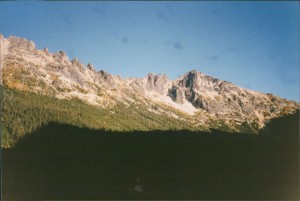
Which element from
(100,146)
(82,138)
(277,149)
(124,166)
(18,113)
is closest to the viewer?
(124,166)

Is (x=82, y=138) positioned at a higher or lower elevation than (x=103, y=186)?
higher

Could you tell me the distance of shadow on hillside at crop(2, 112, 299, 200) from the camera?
70438mm

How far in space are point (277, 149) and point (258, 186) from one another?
43987 millimetres

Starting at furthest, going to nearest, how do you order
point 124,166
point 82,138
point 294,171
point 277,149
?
point 82,138
point 277,149
point 124,166
point 294,171

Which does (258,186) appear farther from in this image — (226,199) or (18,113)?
(18,113)

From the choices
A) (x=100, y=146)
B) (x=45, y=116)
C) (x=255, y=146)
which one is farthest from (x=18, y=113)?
(x=255, y=146)

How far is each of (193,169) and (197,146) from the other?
86.0 feet

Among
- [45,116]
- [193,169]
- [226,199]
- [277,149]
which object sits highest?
[45,116]

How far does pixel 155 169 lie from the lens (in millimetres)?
90688

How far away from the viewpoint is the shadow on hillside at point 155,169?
70438 mm

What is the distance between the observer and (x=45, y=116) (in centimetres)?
17200

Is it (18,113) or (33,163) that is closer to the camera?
(33,163)

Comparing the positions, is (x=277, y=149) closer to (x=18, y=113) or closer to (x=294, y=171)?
(x=294, y=171)

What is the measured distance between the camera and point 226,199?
64625 millimetres
